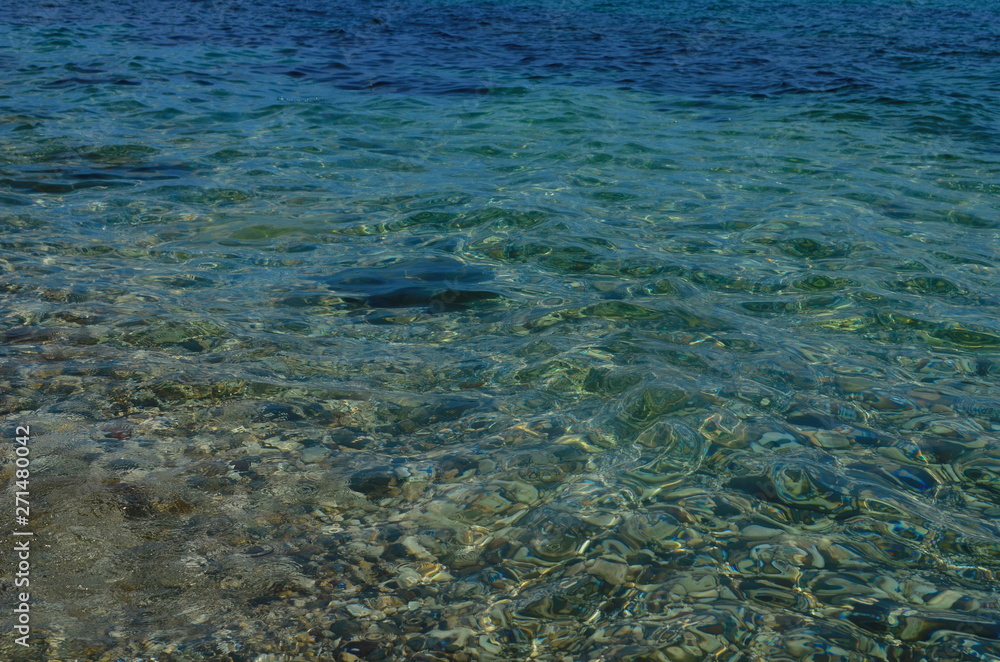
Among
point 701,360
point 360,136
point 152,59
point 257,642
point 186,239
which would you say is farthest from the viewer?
point 152,59

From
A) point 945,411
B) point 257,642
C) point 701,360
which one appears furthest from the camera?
point 701,360

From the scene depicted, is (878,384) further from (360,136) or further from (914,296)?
(360,136)

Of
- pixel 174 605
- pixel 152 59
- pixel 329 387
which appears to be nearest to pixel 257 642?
pixel 174 605

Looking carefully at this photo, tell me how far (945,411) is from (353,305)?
3226 mm

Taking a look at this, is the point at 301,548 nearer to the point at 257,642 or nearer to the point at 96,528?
the point at 257,642

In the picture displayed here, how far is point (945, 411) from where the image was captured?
387cm

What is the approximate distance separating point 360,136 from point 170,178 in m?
2.48

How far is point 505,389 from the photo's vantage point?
4020mm

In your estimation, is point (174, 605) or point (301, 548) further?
point (301, 548)

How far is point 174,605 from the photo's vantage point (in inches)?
102

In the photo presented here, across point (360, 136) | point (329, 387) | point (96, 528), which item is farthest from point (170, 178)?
point (96, 528)

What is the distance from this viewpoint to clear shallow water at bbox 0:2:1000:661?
2.65 metres

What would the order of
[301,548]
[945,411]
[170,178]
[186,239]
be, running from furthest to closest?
[170,178] → [186,239] → [945,411] → [301,548]

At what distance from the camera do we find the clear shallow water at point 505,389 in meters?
2.65
